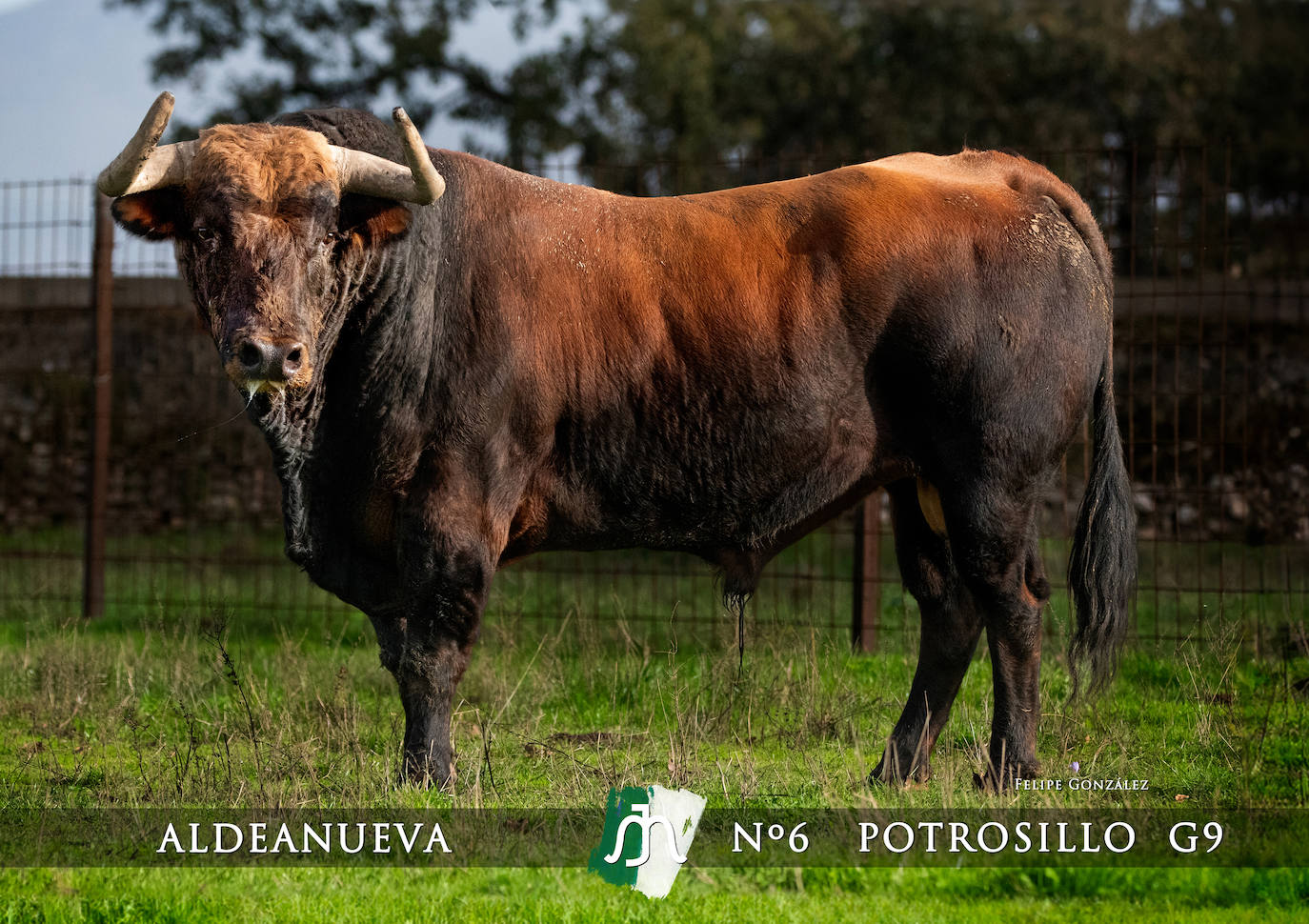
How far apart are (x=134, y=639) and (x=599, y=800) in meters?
4.81

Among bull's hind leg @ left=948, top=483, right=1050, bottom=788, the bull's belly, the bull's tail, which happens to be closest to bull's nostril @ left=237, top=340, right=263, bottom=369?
the bull's belly

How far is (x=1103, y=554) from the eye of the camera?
207 inches

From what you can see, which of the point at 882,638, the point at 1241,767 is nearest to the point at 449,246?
the point at 1241,767

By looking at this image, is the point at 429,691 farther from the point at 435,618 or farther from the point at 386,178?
the point at 386,178

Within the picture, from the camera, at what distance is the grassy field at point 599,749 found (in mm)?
3635

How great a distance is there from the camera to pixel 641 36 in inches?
709

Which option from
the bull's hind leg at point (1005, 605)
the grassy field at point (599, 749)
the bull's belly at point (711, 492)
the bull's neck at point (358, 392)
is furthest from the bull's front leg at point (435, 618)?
the bull's hind leg at point (1005, 605)

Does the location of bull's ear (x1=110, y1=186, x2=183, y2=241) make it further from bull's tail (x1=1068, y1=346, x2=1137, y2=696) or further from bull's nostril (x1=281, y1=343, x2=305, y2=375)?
bull's tail (x1=1068, y1=346, x2=1137, y2=696)

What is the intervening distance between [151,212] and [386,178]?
2.73ft

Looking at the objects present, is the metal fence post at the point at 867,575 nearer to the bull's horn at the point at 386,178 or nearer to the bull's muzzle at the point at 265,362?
the bull's horn at the point at 386,178

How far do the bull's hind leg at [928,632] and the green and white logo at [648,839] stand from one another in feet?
3.89

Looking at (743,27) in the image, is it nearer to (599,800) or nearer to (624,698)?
(624,698)

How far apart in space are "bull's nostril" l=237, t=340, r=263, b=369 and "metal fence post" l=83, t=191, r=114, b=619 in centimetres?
526

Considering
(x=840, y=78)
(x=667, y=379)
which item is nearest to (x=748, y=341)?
(x=667, y=379)
